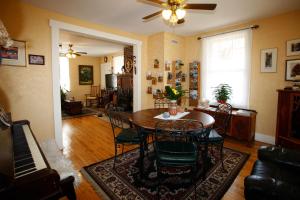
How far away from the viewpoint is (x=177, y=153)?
5.73ft

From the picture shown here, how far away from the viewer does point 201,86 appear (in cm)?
416

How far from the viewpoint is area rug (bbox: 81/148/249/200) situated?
1809 millimetres

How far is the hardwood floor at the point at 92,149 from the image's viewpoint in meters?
1.89

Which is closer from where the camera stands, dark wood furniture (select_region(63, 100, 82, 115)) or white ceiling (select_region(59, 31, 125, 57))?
white ceiling (select_region(59, 31, 125, 57))

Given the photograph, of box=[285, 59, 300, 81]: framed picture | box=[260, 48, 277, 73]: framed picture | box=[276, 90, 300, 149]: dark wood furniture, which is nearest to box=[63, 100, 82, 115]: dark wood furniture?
box=[260, 48, 277, 73]: framed picture

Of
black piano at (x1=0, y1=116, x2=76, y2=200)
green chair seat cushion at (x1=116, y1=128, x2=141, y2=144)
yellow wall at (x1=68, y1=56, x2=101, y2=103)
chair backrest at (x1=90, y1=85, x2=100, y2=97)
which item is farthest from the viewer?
chair backrest at (x1=90, y1=85, x2=100, y2=97)

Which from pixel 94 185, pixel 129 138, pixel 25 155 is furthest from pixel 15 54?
pixel 94 185

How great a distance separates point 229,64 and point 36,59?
3761 mm

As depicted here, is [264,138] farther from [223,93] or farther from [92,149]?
[92,149]

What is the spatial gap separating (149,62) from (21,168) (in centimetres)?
370

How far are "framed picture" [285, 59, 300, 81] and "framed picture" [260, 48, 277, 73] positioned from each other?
0.19m

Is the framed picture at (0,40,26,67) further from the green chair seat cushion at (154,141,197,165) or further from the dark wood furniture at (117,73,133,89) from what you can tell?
the dark wood furniture at (117,73,133,89)

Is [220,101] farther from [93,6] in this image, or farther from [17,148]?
[17,148]

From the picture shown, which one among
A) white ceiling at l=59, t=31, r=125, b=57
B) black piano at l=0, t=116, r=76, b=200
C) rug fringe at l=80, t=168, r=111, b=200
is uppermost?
white ceiling at l=59, t=31, r=125, b=57
